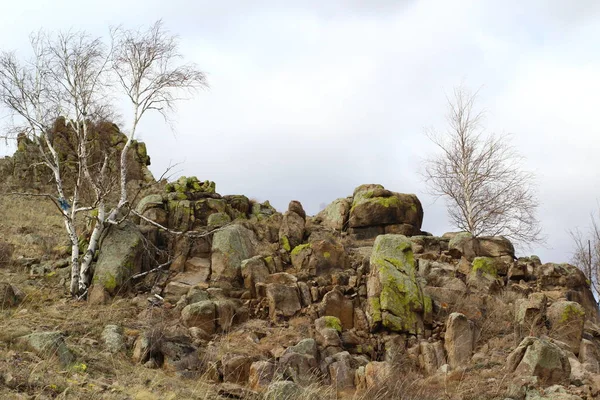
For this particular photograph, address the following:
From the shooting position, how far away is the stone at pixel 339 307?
513 inches

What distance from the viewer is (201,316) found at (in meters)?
12.0

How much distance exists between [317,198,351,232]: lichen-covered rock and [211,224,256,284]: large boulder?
5919 millimetres

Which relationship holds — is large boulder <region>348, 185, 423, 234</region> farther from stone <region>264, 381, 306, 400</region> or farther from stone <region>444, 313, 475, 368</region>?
stone <region>264, 381, 306, 400</region>

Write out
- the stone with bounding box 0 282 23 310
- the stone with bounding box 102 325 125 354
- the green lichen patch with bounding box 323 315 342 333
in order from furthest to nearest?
the green lichen patch with bounding box 323 315 342 333
the stone with bounding box 0 282 23 310
the stone with bounding box 102 325 125 354

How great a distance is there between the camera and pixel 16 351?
7.71 meters

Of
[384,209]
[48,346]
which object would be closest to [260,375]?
[48,346]

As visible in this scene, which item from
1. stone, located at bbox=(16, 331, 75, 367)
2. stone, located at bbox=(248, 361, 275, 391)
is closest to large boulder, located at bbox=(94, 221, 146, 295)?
stone, located at bbox=(16, 331, 75, 367)

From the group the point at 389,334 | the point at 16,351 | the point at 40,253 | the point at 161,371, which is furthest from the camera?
the point at 40,253

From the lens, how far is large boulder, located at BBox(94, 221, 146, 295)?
→ 13688 mm

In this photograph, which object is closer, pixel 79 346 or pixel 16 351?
pixel 16 351

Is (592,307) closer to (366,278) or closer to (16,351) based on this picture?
(366,278)

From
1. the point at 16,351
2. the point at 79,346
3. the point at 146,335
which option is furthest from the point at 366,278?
the point at 16,351

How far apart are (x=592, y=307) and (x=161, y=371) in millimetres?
14515

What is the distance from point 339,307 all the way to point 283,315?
1.51 metres
